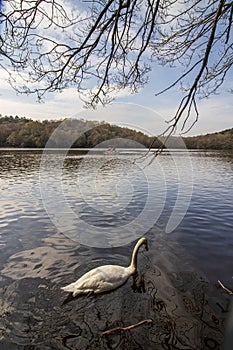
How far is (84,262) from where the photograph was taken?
599 centimetres

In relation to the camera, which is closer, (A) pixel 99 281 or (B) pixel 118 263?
(A) pixel 99 281

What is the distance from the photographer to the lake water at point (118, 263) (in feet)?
12.3

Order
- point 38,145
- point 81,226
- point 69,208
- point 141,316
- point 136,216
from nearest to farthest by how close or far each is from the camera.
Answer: point 141,316, point 81,226, point 136,216, point 69,208, point 38,145

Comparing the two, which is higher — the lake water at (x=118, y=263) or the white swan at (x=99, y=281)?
the white swan at (x=99, y=281)

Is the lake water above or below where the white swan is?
below

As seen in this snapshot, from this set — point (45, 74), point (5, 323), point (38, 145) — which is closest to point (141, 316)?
point (5, 323)

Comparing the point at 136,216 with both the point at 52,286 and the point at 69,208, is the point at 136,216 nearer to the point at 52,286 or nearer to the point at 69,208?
the point at 69,208

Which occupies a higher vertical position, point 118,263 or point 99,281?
point 99,281

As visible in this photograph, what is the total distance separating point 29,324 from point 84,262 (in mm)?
2189

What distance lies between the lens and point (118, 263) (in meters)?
6.02

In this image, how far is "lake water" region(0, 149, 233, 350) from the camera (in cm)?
376

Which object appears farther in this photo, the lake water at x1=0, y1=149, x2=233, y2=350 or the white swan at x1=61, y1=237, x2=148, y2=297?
the white swan at x1=61, y1=237, x2=148, y2=297

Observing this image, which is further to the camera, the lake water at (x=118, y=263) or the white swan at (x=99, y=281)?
the white swan at (x=99, y=281)

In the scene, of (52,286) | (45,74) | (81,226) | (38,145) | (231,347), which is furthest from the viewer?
(38,145)
